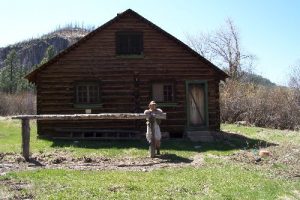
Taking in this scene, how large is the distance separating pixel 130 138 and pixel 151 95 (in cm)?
250

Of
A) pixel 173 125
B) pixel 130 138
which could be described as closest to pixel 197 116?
pixel 173 125

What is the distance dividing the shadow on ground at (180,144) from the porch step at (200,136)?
0.93 ft

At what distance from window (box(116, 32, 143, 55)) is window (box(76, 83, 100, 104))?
2.15m

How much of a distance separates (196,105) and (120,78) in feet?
13.7

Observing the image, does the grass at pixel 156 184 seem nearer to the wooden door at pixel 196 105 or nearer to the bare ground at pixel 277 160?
the bare ground at pixel 277 160

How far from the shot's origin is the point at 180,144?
21.8 meters

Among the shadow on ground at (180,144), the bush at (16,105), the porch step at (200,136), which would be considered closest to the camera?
the shadow on ground at (180,144)

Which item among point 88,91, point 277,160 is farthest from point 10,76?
point 277,160

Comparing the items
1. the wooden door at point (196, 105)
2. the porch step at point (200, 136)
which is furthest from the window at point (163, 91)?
the porch step at point (200, 136)

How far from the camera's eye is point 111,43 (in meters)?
24.5

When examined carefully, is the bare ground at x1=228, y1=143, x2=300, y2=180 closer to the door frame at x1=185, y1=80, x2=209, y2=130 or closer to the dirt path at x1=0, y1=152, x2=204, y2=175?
the dirt path at x1=0, y1=152, x2=204, y2=175

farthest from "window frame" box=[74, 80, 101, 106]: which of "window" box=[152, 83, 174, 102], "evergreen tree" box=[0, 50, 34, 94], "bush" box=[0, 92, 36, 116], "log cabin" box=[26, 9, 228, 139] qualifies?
"evergreen tree" box=[0, 50, 34, 94]

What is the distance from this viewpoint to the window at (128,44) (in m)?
24.5

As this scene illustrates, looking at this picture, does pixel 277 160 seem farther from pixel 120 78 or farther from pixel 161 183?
pixel 120 78
